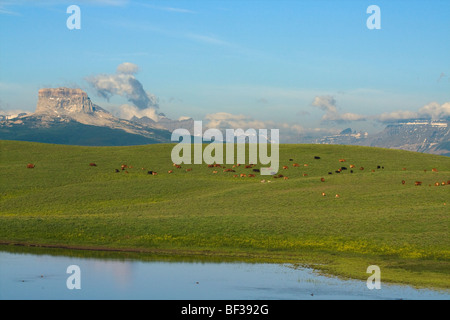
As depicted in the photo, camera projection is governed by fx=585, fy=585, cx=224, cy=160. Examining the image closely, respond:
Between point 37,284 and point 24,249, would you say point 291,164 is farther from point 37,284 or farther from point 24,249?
point 37,284

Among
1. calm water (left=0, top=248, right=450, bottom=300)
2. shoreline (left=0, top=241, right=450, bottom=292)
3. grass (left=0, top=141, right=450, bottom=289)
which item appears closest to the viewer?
calm water (left=0, top=248, right=450, bottom=300)

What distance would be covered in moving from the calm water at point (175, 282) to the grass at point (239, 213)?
3.76 meters

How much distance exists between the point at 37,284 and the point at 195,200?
3870 cm

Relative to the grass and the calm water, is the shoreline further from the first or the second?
the calm water

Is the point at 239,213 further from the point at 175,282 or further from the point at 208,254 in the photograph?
the point at 175,282

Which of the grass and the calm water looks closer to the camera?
the calm water

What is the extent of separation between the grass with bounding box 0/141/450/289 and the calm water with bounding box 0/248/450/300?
3755 millimetres

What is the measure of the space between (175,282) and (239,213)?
2780cm

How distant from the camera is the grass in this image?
49188 millimetres

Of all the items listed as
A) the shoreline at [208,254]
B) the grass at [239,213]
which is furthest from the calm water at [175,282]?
the grass at [239,213]

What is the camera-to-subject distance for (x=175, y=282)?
3659 centimetres

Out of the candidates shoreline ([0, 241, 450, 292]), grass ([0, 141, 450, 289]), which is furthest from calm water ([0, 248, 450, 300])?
grass ([0, 141, 450, 289])
